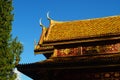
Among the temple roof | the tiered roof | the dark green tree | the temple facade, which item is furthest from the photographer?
the dark green tree

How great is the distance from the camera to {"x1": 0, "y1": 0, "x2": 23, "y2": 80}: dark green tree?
23.4 metres

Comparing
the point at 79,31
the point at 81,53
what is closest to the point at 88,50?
the point at 81,53

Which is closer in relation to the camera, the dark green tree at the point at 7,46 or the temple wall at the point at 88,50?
the temple wall at the point at 88,50

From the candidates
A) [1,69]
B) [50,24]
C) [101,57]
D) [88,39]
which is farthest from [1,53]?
[101,57]

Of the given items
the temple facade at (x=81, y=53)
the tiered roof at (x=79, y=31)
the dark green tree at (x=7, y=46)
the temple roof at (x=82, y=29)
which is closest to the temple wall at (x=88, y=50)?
the temple facade at (x=81, y=53)

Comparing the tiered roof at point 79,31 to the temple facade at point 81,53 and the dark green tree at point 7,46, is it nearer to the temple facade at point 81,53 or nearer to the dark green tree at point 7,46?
the temple facade at point 81,53

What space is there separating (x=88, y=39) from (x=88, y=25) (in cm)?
289

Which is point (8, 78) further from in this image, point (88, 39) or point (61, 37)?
point (88, 39)

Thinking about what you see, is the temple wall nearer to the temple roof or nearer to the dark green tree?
the temple roof

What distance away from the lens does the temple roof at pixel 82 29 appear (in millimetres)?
18750

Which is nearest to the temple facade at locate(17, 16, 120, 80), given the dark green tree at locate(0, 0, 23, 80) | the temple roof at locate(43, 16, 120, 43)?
the temple roof at locate(43, 16, 120, 43)

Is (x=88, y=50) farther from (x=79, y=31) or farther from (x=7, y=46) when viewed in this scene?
(x=7, y=46)

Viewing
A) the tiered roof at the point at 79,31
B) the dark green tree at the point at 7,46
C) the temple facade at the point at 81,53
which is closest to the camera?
the temple facade at the point at 81,53

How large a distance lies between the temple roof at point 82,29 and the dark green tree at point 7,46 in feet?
12.5
